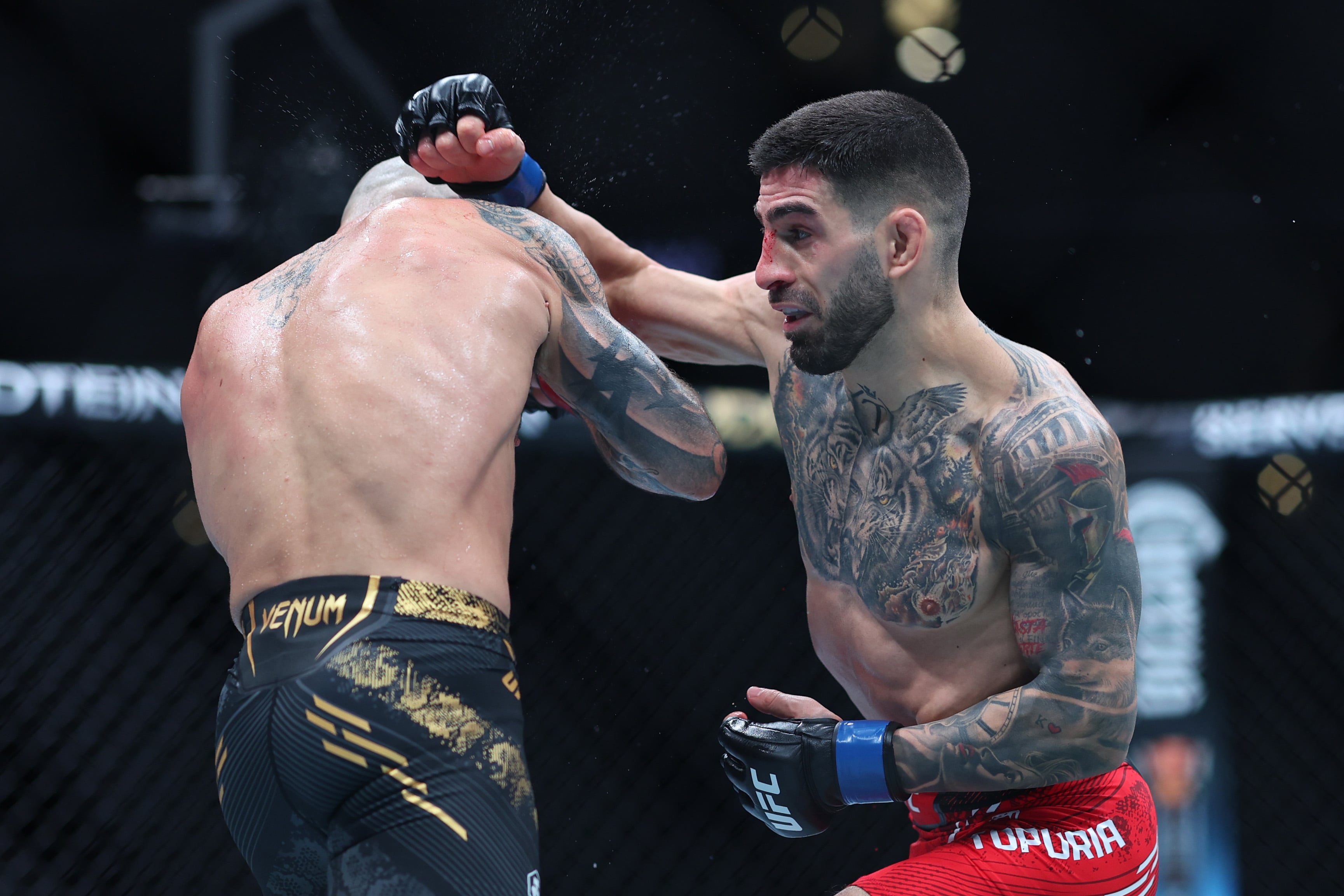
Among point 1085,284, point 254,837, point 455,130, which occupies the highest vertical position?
point 455,130

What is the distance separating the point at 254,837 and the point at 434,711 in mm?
256

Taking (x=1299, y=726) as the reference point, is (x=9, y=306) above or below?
above

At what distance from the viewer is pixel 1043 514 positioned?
5.02 ft

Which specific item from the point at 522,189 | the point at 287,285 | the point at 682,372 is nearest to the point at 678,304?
the point at 522,189

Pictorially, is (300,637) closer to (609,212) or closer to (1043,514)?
(1043,514)

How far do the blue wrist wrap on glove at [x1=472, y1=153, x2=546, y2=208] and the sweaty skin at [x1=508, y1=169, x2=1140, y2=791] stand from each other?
40cm

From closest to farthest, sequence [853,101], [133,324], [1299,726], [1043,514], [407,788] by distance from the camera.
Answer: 1. [407,788]
2. [1043,514]
3. [853,101]
4. [133,324]
5. [1299,726]

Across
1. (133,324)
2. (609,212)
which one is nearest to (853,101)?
(609,212)

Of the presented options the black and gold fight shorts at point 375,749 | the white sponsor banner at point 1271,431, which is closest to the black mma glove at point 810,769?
the black and gold fight shorts at point 375,749

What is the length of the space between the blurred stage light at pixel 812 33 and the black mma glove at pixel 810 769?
6.84 feet

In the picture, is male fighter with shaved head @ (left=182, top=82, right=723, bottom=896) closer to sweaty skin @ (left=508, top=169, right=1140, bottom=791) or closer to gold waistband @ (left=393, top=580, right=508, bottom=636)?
gold waistband @ (left=393, top=580, right=508, bottom=636)

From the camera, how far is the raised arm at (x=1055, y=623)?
1.53m

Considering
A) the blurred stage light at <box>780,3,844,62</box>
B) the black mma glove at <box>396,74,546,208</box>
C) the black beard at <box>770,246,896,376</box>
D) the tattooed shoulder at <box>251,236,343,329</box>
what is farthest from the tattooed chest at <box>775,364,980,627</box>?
the blurred stage light at <box>780,3,844,62</box>

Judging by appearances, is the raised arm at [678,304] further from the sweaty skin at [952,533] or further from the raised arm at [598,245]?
the sweaty skin at [952,533]
